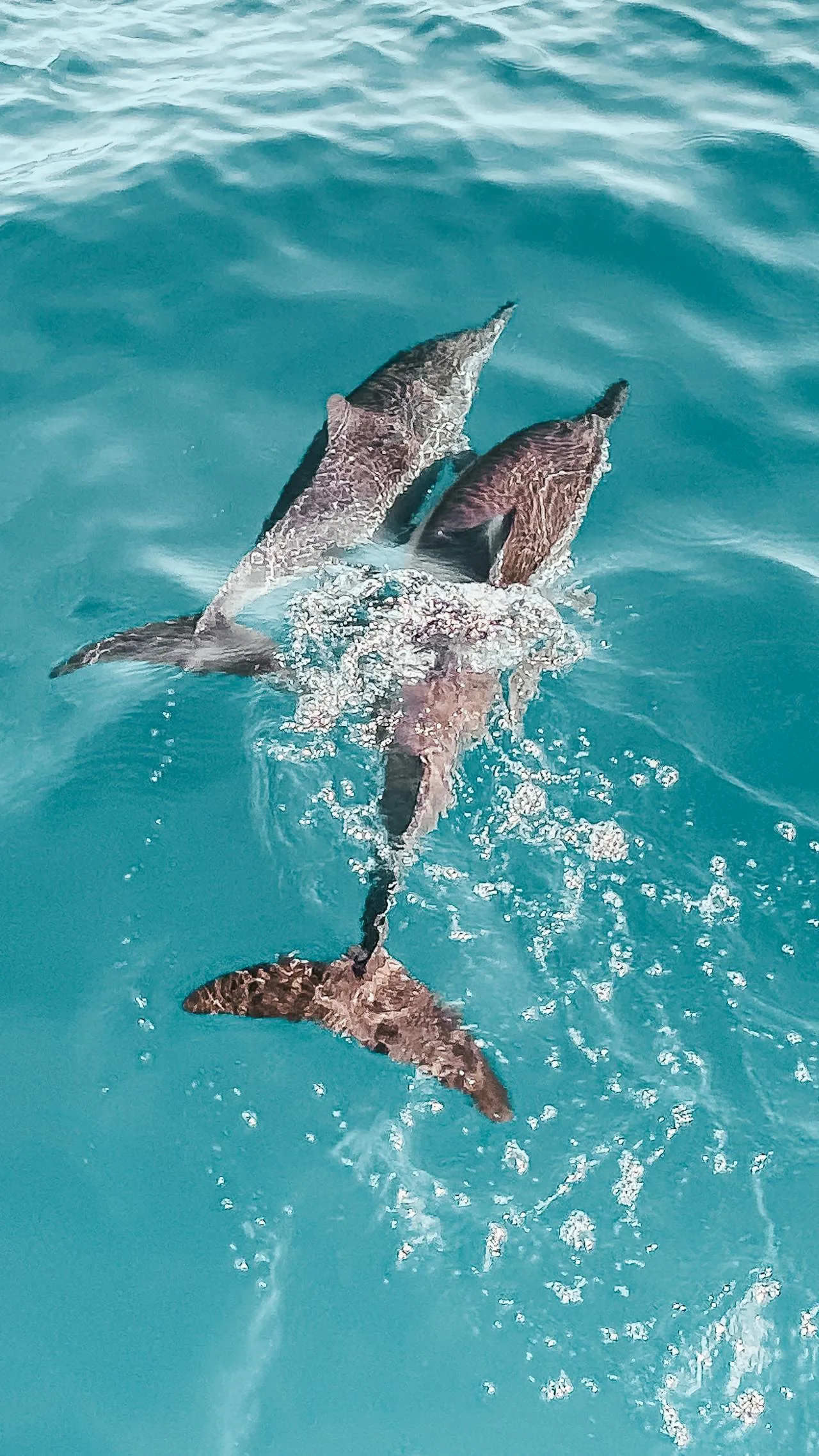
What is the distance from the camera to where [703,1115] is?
582cm

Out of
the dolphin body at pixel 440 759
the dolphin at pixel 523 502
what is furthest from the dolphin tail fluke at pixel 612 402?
the dolphin body at pixel 440 759

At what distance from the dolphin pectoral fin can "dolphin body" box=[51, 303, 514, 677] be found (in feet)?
7.67

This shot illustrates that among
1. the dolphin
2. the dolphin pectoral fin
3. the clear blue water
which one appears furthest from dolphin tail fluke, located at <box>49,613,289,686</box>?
the dolphin pectoral fin

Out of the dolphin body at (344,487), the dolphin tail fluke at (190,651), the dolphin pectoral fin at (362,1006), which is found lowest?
the dolphin pectoral fin at (362,1006)

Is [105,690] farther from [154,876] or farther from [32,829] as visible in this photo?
[154,876]

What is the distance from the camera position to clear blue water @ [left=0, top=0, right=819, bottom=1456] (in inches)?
211

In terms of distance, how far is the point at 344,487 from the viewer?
32.2 feet

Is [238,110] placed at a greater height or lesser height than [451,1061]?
greater

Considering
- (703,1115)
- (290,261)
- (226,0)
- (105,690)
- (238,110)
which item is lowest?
(703,1115)

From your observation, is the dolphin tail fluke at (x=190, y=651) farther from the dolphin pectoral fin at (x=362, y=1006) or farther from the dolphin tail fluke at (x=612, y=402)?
the dolphin tail fluke at (x=612, y=402)

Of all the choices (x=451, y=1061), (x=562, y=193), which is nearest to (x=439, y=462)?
(x=562, y=193)

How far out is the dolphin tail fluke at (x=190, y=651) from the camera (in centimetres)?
784

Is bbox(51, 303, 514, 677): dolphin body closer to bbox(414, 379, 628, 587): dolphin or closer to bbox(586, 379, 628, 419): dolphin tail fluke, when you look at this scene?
bbox(414, 379, 628, 587): dolphin

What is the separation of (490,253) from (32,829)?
8.70 meters
